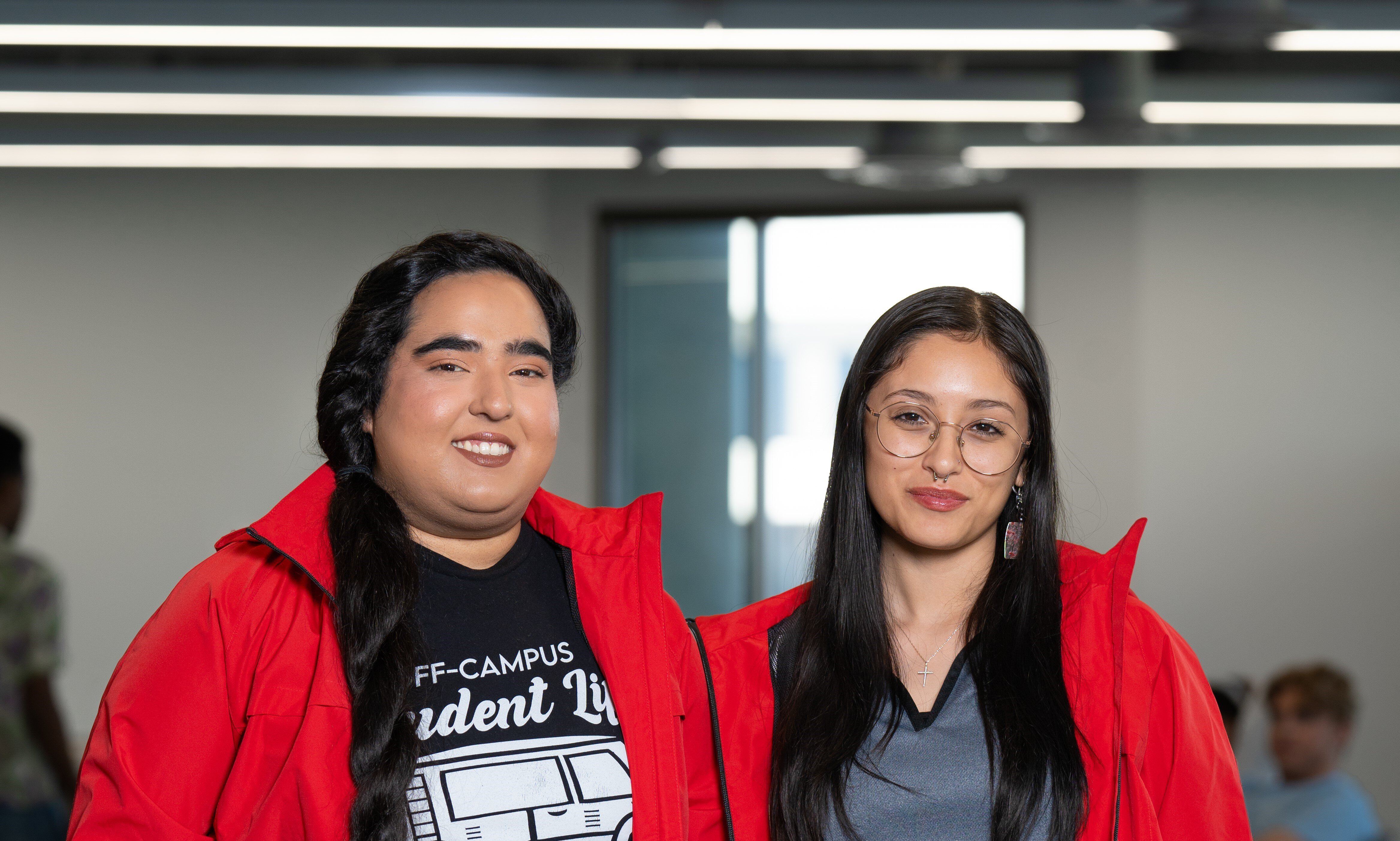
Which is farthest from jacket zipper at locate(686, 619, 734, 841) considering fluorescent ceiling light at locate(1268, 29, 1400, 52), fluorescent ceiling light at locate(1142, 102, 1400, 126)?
fluorescent ceiling light at locate(1142, 102, 1400, 126)

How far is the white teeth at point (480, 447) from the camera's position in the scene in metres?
1.67

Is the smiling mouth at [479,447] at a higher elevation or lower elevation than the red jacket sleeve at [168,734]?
higher

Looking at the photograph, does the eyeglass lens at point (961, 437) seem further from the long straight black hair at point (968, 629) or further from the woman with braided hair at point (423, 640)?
the woman with braided hair at point (423, 640)

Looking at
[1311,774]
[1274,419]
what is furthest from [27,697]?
[1274,419]

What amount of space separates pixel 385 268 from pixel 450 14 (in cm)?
118

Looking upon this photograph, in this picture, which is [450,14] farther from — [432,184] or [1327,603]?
[1327,603]

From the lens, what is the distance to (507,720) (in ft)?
5.28

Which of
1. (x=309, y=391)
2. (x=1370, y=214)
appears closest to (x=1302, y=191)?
(x=1370, y=214)

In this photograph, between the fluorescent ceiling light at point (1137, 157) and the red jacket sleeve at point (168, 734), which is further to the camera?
the fluorescent ceiling light at point (1137, 157)

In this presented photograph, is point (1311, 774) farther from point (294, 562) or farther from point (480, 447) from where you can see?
point (294, 562)

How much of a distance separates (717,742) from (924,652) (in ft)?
1.07

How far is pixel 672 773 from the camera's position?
1.68 m

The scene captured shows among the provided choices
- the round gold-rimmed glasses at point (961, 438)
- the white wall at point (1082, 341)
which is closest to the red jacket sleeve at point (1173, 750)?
the round gold-rimmed glasses at point (961, 438)

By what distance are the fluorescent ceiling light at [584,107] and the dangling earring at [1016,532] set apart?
167cm
